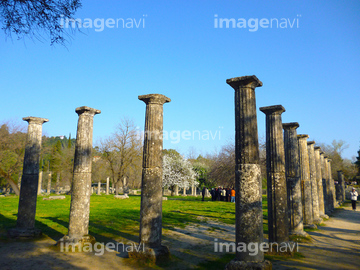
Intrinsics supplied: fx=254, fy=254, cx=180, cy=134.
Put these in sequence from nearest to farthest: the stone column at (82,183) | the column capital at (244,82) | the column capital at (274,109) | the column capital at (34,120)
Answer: the column capital at (244,82)
the stone column at (82,183)
the column capital at (274,109)
the column capital at (34,120)

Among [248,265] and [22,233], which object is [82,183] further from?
[248,265]

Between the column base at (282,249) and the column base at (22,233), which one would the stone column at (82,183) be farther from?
the column base at (282,249)

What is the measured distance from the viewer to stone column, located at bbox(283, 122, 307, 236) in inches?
370

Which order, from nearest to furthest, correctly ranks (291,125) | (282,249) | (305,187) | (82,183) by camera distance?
(282,249)
(82,183)
(291,125)
(305,187)

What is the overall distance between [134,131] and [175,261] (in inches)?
1065

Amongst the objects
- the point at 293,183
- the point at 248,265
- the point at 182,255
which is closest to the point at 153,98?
the point at 182,255

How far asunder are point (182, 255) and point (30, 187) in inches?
245

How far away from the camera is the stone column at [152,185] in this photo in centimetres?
675

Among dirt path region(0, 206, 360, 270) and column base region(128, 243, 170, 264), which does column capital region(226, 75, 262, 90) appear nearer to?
dirt path region(0, 206, 360, 270)

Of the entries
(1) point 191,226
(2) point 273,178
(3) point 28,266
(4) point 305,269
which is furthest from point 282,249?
(3) point 28,266

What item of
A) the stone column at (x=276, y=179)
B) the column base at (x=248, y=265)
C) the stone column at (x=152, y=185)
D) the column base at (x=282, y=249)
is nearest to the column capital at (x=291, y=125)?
the stone column at (x=276, y=179)

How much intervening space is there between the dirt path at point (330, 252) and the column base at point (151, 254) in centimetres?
275

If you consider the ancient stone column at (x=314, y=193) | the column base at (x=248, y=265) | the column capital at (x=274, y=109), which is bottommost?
the column base at (x=248, y=265)

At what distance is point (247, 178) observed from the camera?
18.8 feet
